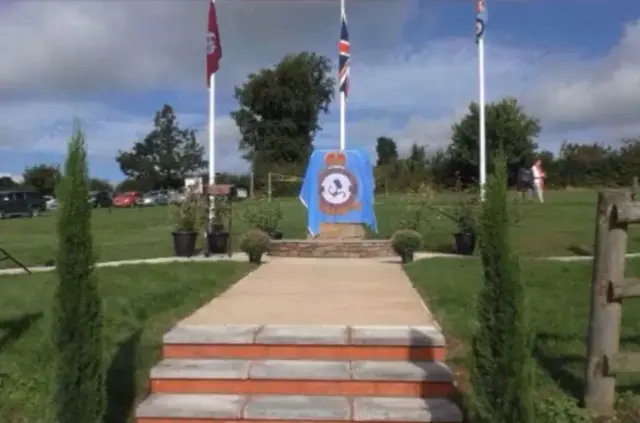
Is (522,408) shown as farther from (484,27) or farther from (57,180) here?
(484,27)

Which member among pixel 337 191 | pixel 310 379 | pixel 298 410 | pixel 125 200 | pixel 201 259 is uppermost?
pixel 337 191

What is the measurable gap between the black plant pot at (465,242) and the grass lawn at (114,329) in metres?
5.64

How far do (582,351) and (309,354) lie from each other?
210cm

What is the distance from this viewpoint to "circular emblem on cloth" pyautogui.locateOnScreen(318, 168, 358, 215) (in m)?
17.8

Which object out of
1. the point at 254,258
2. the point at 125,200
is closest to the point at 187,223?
the point at 254,258

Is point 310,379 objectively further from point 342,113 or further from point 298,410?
point 342,113

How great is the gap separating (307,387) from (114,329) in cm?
215

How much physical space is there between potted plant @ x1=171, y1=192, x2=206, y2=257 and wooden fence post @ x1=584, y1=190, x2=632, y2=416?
34.3 feet

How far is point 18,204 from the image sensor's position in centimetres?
4266

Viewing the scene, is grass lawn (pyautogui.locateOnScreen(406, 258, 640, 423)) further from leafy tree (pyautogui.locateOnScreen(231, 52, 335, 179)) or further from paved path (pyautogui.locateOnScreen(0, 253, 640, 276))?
leafy tree (pyautogui.locateOnScreen(231, 52, 335, 179))

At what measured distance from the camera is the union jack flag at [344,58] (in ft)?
66.5

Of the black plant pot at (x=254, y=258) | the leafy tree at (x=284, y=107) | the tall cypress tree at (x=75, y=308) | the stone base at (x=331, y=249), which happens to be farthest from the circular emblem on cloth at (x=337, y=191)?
the leafy tree at (x=284, y=107)

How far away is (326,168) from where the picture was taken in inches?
701

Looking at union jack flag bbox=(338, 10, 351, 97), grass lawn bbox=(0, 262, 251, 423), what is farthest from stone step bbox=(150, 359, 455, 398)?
union jack flag bbox=(338, 10, 351, 97)
